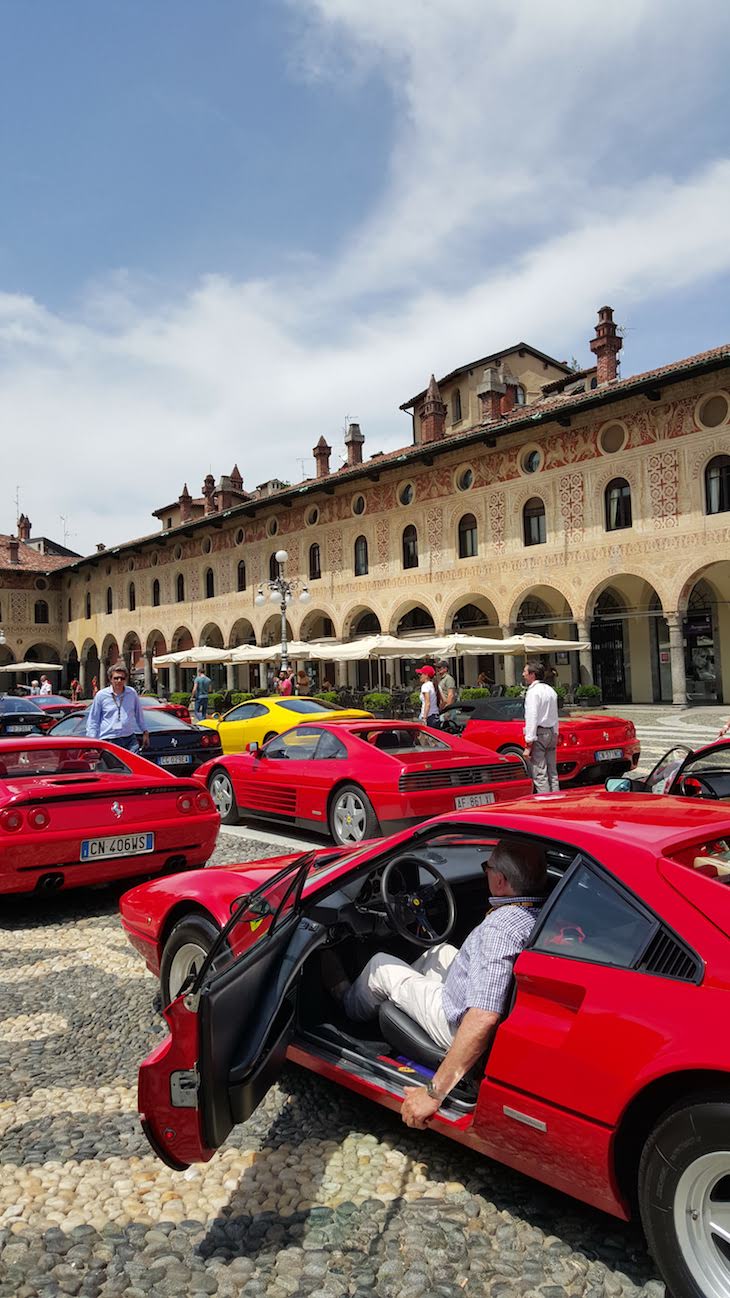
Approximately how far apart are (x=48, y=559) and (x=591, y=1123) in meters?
64.0

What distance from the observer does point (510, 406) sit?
35.1m

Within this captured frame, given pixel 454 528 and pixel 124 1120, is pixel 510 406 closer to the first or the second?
pixel 454 528

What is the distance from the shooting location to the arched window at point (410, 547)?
33500mm

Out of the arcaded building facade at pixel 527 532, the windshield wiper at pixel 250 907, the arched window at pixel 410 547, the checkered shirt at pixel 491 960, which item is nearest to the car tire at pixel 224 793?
the windshield wiper at pixel 250 907

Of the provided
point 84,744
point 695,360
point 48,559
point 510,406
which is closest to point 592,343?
point 510,406

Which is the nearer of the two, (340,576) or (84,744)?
(84,744)

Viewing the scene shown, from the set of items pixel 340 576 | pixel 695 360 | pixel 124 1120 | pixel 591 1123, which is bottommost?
pixel 124 1120

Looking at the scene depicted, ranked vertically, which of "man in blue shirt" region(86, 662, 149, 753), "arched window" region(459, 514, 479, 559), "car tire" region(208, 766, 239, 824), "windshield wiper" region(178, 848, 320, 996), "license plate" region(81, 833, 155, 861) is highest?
"arched window" region(459, 514, 479, 559)

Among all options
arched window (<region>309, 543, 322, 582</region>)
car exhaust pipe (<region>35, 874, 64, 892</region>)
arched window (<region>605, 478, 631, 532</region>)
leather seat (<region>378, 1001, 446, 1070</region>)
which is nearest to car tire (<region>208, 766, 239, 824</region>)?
car exhaust pipe (<region>35, 874, 64, 892</region>)

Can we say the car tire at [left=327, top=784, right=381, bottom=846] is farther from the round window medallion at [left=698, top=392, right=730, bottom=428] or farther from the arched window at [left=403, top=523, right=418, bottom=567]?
the arched window at [left=403, top=523, right=418, bottom=567]

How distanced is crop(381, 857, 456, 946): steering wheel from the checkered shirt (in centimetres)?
36

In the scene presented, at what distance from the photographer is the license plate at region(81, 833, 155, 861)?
6180 mm

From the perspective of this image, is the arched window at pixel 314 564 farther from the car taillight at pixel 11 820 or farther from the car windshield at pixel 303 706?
the car taillight at pixel 11 820

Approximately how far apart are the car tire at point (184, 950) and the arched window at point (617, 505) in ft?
81.2
